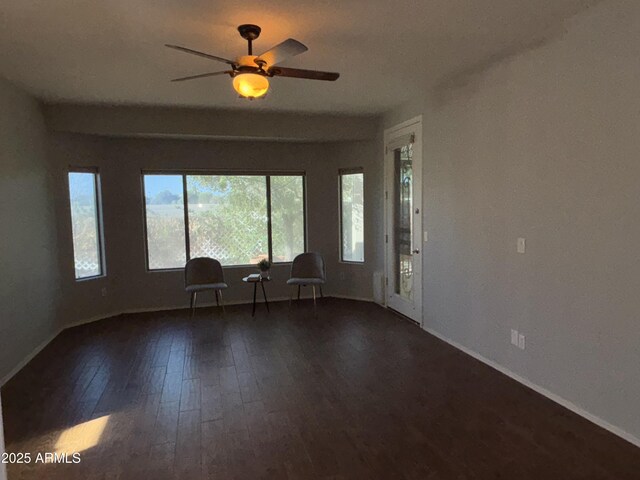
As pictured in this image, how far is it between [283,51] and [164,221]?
3.88m

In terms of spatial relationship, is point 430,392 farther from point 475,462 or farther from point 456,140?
point 456,140

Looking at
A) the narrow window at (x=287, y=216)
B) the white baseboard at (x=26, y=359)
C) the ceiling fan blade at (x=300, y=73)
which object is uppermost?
the ceiling fan blade at (x=300, y=73)

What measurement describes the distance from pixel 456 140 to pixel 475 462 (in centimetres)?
279

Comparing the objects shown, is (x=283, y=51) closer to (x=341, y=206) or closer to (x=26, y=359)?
(x=26, y=359)

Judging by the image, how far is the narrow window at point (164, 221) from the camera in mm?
5746

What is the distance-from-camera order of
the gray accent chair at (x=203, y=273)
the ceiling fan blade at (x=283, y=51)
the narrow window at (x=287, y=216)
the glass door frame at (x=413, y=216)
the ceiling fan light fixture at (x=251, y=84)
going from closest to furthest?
1. the ceiling fan blade at (x=283, y=51)
2. the ceiling fan light fixture at (x=251, y=84)
3. the glass door frame at (x=413, y=216)
4. the gray accent chair at (x=203, y=273)
5. the narrow window at (x=287, y=216)

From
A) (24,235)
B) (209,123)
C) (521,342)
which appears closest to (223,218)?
(209,123)

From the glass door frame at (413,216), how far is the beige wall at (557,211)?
0.53 m

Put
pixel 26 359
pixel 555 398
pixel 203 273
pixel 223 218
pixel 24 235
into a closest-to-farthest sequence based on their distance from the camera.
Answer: pixel 555 398
pixel 26 359
pixel 24 235
pixel 203 273
pixel 223 218

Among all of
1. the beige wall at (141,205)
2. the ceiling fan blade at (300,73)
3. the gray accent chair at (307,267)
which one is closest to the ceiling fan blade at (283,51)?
the ceiling fan blade at (300,73)

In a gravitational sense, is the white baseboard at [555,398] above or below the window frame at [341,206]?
below

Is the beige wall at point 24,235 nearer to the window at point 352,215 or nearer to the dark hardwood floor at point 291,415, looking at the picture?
the dark hardwood floor at point 291,415

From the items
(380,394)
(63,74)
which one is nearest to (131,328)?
(63,74)

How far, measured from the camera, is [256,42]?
9.97 feet
